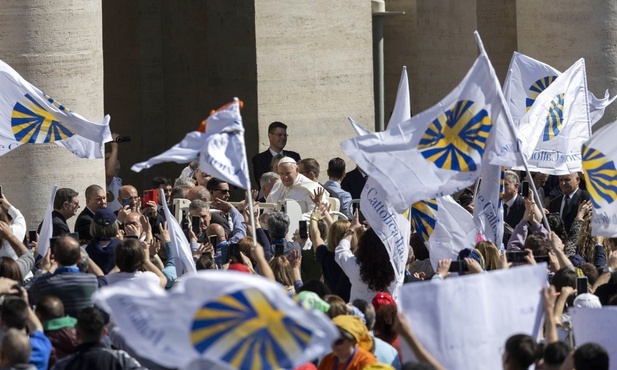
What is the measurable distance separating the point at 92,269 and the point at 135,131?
44.0ft

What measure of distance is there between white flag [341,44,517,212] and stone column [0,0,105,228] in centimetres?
646

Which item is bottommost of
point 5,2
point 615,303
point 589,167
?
point 615,303

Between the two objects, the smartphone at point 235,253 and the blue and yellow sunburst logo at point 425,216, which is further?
the blue and yellow sunburst logo at point 425,216

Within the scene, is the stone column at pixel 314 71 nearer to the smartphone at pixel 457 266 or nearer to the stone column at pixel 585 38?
the stone column at pixel 585 38

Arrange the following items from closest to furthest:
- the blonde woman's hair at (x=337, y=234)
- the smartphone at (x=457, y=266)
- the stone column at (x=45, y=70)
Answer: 1. the smartphone at (x=457, y=266)
2. the blonde woman's hair at (x=337, y=234)
3. the stone column at (x=45, y=70)

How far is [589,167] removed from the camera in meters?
12.0

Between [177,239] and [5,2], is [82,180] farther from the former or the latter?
[177,239]

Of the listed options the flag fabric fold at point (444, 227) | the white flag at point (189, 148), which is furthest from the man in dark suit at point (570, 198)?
the white flag at point (189, 148)

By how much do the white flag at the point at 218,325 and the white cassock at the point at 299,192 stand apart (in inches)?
316

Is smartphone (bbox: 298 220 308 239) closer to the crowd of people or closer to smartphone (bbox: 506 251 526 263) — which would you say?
the crowd of people

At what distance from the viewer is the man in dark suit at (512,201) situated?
634 inches

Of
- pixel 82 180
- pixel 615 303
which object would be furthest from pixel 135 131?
pixel 615 303

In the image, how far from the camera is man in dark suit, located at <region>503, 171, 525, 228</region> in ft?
52.9

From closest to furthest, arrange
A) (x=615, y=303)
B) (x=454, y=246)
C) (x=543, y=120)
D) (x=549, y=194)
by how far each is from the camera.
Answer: (x=615, y=303) < (x=454, y=246) < (x=543, y=120) < (x=549, y=194)
